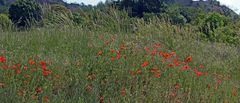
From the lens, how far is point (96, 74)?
4.53 m

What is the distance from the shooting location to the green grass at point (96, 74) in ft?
12.8

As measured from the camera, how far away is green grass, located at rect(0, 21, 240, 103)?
12.8ft

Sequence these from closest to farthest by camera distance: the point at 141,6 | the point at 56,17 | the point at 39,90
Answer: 1. the point at 39,90
2. the point at 56,17
3. the point at 141,6

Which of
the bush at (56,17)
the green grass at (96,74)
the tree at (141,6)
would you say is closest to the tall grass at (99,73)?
the green grass at (96,74)

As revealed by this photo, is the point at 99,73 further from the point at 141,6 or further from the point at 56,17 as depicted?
the point at 141,6

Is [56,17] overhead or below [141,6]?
overhead

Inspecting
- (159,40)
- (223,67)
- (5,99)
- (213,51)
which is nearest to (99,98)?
(5,99)

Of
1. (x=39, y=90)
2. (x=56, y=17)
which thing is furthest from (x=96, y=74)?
(x=56, y=17)

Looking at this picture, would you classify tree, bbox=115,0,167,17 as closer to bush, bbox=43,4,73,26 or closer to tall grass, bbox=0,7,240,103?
bush, bbox=43,4,73,26

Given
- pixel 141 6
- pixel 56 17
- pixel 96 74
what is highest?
pixel 56 17

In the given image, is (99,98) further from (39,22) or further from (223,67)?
(39,22)

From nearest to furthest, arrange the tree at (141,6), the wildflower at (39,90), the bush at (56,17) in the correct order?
the wildflower at (39,90)
the bush at (56,17)
the tree at (141,6)

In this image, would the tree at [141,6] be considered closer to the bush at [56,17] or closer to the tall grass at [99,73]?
the bush at [56,17]

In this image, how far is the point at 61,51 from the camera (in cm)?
541
